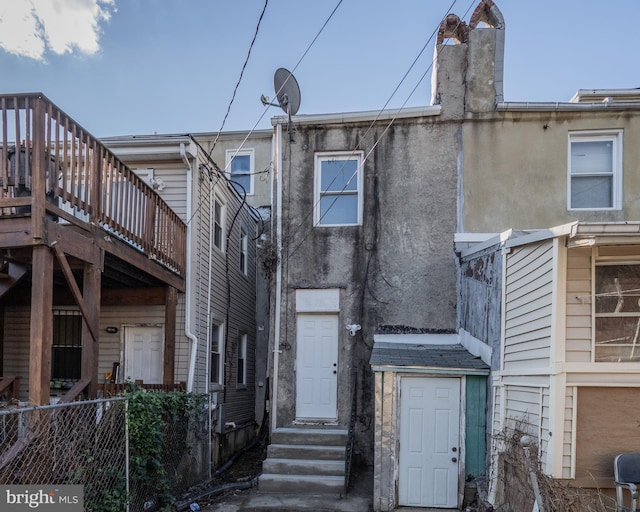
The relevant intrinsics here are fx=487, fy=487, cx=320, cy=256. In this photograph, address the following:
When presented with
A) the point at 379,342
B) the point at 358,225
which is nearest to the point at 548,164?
the point at 358,225

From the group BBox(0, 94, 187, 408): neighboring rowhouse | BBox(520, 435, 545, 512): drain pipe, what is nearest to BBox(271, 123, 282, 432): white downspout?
BBox(0, 94, 187, 408): neighboring rowhouse

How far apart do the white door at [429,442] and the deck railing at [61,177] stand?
4.60 m

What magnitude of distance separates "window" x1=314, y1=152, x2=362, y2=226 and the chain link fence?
4.89 metres

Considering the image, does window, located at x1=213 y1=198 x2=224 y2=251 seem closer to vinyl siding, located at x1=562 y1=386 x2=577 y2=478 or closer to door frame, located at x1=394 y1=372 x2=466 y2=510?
door frame, located at x1=394 y1=372 x2=466 y2=510

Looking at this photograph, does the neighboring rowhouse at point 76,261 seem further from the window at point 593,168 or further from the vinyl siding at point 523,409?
the window at point 593,168

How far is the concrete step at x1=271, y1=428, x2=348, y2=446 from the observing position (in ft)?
27.7

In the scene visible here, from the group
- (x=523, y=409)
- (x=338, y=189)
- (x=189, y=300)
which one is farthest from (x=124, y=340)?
(x=523, y=409)

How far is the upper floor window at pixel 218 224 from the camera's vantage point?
1038 centimetres

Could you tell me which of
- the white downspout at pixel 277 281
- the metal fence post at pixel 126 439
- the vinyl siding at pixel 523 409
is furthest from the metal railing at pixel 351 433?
the metal fence post at pixel 126 439

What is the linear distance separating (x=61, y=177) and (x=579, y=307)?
6330 millimetres

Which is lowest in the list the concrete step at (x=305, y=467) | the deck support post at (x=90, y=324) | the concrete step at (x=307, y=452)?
the concrete step at (x=305, y=467)

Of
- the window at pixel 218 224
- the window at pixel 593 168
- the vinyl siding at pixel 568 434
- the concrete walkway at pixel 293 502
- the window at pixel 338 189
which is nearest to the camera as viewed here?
the vinyl siding at pixel 568 434

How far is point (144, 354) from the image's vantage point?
9.12 meters

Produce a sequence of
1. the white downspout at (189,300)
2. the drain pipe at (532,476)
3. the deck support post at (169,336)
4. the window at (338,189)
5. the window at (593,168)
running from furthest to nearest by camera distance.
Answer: the window at (338,189) < the window at (593,168) < the white downspout at (189,300) < the deck support post at (169,336) < the drain pipe at (532,476)
